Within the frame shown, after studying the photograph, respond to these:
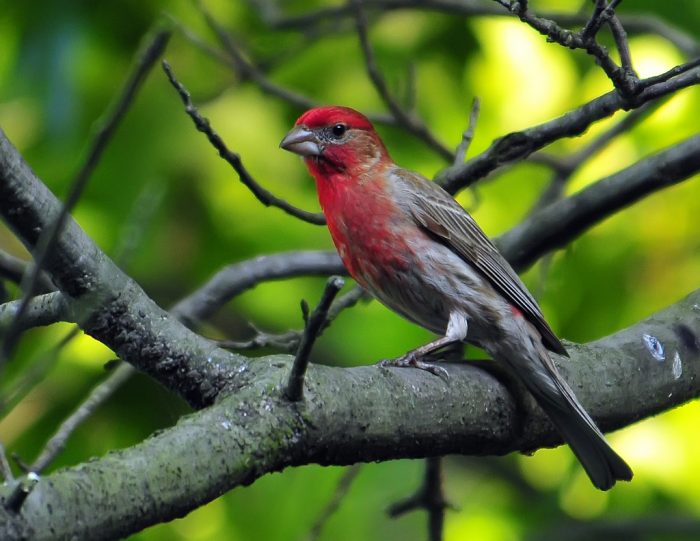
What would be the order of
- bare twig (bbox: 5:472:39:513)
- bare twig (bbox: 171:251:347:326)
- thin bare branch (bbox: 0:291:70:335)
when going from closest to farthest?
bare twig (bbox: 5:472:39:513)
thin bare branch (bbox: 0:291:70:335)
bare twig (bbox: 171:251:347:326)

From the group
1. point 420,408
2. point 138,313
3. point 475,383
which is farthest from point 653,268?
point 138,313

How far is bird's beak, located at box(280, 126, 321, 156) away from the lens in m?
5.39

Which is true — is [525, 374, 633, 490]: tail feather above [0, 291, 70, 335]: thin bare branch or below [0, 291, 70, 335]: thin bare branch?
above

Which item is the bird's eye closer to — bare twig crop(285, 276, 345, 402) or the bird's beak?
the bird's beak

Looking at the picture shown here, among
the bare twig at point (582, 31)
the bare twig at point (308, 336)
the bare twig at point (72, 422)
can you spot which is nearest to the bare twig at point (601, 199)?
the bare twig at point (582, 31)

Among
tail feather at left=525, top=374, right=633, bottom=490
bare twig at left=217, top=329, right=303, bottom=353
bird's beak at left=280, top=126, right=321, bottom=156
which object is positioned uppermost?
bird's beak at left=280, top=126, right=321, bottom=156

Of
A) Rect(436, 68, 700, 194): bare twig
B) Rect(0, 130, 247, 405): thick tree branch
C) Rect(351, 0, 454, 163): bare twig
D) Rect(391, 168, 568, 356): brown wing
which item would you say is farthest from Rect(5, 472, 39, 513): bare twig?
Rect(351, 0, 454, 163): bare twig

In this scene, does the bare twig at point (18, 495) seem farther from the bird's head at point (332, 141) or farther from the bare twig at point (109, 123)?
the bird's head at point (332, 141)

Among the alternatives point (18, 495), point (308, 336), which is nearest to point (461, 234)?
point (308, 336)

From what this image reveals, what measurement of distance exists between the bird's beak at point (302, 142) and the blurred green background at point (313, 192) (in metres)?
0.55

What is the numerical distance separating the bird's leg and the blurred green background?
3.79 ft

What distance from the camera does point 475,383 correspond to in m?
3.64

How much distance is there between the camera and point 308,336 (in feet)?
8.30

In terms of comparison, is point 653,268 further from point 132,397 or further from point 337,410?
point 337,410
